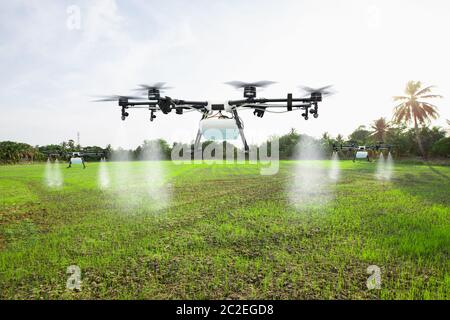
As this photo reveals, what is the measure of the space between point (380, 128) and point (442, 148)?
67.9 feet

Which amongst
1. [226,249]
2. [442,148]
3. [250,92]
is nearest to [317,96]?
[250,92]

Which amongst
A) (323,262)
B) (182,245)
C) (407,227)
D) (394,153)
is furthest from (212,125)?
(394,153)

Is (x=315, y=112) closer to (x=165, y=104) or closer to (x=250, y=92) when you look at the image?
(x=250, y=92)

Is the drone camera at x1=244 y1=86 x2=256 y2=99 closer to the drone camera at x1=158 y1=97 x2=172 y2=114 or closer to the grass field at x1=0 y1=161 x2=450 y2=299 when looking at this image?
the drone camera at x1=158 y1=97 x2=172 y2=114

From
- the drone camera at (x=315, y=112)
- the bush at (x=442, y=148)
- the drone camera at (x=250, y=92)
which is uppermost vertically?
the drone camera at (x=250, y=92)

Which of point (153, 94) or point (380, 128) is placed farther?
point (380, 128)

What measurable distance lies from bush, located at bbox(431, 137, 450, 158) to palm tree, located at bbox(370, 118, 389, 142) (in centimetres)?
1734

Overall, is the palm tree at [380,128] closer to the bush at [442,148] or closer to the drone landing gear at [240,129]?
the bush at [442,148]

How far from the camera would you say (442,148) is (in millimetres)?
41438

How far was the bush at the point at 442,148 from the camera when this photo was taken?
41031mm

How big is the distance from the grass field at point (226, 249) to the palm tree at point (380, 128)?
178ft

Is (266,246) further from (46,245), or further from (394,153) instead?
(394,153)

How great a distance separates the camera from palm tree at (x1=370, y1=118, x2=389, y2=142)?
60.6 meters

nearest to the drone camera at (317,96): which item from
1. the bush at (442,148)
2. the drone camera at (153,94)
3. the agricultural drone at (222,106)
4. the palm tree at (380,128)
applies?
the agricultural drone at (222,106)
